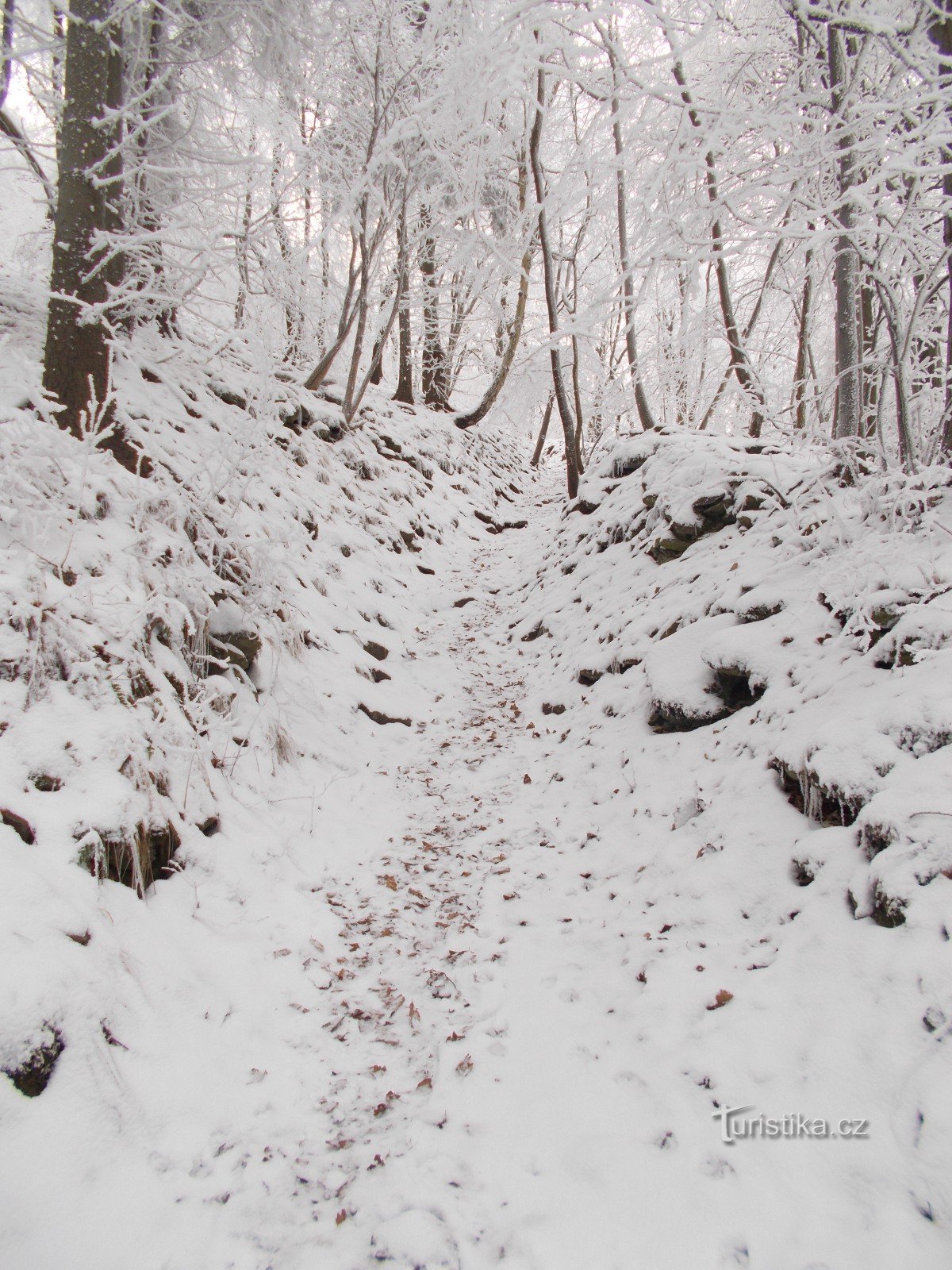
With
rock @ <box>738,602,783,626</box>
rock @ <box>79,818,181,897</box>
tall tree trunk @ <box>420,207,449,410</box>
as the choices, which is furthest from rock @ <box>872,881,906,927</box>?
tall tree trunk @ <box>420,207,449,410</box>

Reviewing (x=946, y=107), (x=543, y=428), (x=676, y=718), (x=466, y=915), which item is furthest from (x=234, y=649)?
(x=543, y=428)

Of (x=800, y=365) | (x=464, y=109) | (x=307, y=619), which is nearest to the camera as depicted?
(x=464, y=109)

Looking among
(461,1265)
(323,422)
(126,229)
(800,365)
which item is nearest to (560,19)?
(126,229)

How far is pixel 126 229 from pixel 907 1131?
7.19 meters

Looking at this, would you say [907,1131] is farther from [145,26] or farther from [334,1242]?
[145,26]

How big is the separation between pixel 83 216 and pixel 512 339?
12.0m

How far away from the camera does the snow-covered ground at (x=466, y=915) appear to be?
6.40 feet

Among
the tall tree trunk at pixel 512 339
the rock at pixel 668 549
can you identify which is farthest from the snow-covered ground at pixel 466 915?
the tall tree trunk at pixel 512 339

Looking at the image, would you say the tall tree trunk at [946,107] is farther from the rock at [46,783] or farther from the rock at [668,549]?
the rock at [46,783]

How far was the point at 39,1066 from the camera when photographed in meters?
2.05

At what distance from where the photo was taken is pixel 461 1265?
189 centimetres

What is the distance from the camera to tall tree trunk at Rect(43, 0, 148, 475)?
4.32 m

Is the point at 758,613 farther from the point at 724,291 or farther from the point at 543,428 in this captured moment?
the point at 543,428

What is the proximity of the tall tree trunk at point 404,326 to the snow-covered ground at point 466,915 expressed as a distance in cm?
625
